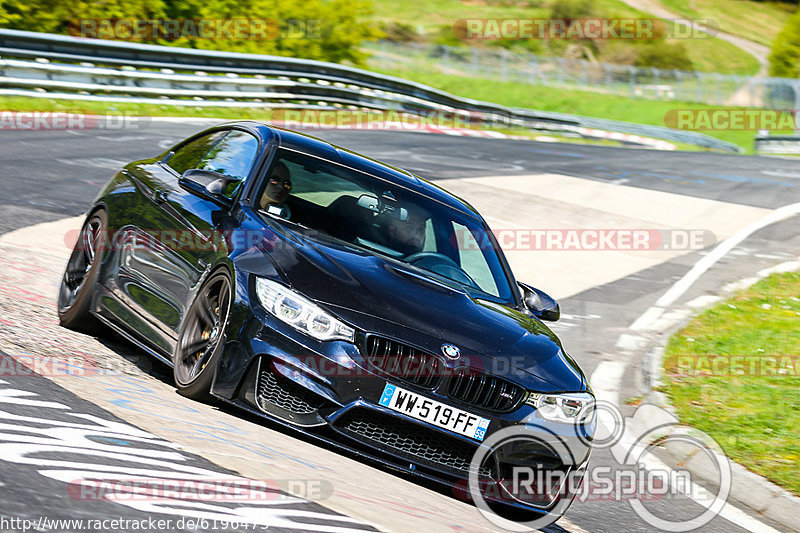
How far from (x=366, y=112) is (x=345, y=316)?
22381 millimetres

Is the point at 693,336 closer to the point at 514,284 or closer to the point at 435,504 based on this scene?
the point at 514,284

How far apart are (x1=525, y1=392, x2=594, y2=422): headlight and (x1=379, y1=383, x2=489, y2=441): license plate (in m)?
0.32

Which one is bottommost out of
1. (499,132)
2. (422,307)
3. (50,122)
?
(499,132)

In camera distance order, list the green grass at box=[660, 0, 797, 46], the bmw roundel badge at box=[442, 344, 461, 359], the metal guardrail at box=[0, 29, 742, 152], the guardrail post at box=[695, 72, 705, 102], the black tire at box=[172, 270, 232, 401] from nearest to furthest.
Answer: the bmw roundel badge at box=[442, 344, 461, 359]
the black tire at box=[172, 270, 232, 401]
the metal guardrail at box=[0, 29, 742, 152]
the guardrail post at box=[695, 72, 705, 102]
the green grass at box=[660, 0, 797, 46]

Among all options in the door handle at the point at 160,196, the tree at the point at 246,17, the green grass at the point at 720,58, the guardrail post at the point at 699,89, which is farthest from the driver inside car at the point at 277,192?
the green grass at the point at 720,58

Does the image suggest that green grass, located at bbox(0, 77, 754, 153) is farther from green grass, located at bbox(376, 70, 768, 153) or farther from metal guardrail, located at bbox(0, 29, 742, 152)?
metal guardrail, located at bbox(0, 29, 742, 152)

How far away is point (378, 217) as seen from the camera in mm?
6289

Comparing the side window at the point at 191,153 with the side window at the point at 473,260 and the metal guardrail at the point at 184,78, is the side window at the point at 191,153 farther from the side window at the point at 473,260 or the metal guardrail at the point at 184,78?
the metal guardrail at the point at 184,78

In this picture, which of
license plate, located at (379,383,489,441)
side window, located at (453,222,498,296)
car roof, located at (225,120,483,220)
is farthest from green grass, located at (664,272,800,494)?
license plate, located at (379,383,489,441)

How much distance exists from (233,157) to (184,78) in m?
15.4

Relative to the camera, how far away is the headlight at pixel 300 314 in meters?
4.97

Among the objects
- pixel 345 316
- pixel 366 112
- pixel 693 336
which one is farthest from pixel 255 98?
pixel 345 316

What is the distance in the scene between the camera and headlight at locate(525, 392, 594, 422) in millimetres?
5215

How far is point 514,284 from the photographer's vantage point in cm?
664
